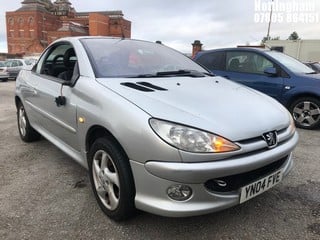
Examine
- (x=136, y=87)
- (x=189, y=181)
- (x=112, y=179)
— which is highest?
(x=136, y=87)

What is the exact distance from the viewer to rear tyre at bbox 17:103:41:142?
4608mm

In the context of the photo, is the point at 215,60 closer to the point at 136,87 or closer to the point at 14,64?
the point at 136,87

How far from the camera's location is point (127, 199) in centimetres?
235

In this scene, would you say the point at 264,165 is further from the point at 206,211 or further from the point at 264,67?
the point at 264,67

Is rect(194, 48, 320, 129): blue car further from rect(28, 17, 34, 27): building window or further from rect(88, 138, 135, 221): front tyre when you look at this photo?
rect(28, 17, 34, 27): building window

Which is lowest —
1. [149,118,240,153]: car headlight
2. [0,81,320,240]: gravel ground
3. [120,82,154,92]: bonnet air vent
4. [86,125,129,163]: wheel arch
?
[0,81,320,240]: gravel ground

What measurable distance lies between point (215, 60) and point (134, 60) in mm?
4064

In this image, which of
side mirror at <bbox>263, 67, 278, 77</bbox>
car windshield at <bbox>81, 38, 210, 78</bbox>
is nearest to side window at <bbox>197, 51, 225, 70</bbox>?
side mirror at <bbox>263, 67, 278, 77</bbox>

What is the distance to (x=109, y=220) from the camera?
8.55ft

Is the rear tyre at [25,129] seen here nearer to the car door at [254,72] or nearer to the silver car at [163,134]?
the silver car at [163,134]

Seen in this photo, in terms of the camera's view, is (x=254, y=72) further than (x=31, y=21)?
No

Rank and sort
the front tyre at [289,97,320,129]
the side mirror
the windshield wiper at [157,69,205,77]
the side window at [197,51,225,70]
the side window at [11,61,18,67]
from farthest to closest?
the side window at [11,61,18,67] → the side window at [197,51,225,70] → the side mirror → the front tyre at [289,97,320,129] → the windshield wiper at [157,69,205,77]

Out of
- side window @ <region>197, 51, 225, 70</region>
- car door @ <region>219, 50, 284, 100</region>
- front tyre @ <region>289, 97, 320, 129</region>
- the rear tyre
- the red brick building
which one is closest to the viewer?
the rear tyre

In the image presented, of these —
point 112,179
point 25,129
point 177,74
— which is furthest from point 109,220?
point 25,129
